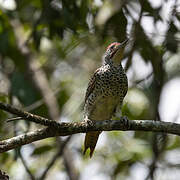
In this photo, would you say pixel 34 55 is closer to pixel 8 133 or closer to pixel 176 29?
pixel 8 133

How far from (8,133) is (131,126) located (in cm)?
254

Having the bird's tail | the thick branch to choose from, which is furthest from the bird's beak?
the thick branch

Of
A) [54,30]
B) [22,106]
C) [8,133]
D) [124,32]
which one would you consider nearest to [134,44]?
[124,32]

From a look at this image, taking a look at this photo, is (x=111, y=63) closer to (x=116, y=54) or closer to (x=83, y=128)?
(x=116, y=54)

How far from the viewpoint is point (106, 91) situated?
5004mm

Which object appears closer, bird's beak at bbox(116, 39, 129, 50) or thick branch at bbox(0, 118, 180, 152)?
thick branch at bbox(0, 118, 180, 152)

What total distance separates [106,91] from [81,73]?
3.24 m

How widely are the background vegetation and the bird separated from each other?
0.14 metres

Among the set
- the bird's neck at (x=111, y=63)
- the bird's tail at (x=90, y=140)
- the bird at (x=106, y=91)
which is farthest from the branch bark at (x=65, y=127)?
the bird's neck at (x=111, y=63)

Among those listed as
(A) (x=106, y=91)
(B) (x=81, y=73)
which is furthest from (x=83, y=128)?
(B) (x=81, y=73)

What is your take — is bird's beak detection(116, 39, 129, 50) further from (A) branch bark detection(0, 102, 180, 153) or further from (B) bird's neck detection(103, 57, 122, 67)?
(A) branch bark detection(0, 102, 180, 153)

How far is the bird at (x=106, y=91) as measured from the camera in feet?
16.5

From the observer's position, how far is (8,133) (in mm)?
6074

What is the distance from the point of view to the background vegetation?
4.93 metres
